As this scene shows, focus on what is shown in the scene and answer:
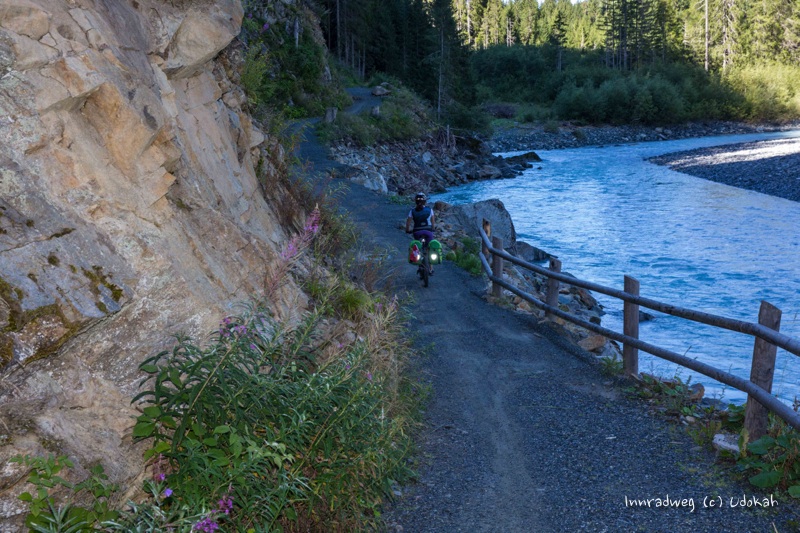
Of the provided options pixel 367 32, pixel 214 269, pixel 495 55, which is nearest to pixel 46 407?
pixel 214 269

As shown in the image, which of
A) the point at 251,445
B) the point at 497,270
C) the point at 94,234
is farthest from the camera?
the point at 497,270

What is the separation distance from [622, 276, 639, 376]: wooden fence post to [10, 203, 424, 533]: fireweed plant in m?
3.76

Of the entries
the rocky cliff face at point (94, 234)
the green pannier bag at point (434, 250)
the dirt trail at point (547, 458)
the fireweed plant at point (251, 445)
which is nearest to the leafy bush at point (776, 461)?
the dirt trail at point (547, 458)

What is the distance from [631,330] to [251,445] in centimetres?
558

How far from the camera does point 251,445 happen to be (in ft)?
12.1

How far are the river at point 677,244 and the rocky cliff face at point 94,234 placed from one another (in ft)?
19.1

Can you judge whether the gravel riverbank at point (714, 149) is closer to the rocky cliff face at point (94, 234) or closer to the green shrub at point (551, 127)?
the green shrub at point (551, 127)

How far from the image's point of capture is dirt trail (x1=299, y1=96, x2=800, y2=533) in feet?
15.5

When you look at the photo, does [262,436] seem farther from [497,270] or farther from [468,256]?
[468,256]

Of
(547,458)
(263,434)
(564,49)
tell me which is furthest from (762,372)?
(564,49)

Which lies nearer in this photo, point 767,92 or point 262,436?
point 262,436

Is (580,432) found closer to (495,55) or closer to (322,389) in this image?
(322,389)

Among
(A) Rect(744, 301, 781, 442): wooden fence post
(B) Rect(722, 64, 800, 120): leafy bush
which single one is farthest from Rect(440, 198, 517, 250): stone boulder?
(B) Rect(722, 64, 800, 120): leafy bush

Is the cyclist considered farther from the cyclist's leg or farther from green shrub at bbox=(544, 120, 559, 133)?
green shrub at bbox=(544, 120, 559, 133)
